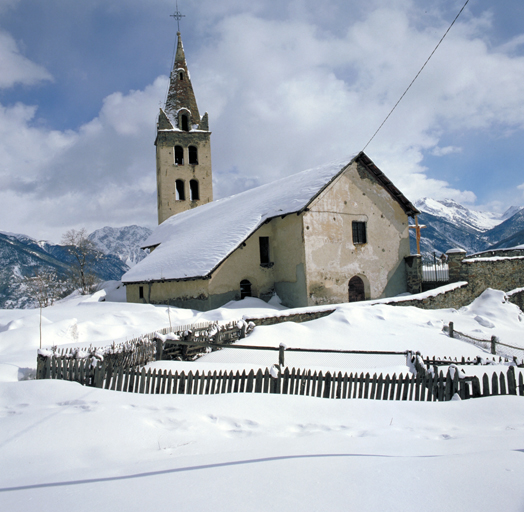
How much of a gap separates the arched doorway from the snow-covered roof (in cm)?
543

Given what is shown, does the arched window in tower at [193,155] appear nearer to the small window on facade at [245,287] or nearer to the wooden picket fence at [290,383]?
the small window on facade at [245,287]

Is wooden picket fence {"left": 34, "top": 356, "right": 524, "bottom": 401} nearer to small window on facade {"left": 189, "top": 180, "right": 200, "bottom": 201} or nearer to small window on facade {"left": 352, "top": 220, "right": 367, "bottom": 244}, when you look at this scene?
small window on facade {"left": 352, "top": 220, "right": 367, "bottom": 244}

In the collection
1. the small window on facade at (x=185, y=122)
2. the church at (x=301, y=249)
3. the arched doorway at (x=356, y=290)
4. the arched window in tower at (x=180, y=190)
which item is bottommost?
the arched doorway at (x=356, y=290)

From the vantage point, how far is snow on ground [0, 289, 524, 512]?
3.38 metres

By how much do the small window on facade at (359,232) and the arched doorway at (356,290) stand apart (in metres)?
2.10

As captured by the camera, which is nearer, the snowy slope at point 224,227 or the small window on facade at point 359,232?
the snowy slope at point 224,227

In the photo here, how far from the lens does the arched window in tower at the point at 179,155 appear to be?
3856 centimetres

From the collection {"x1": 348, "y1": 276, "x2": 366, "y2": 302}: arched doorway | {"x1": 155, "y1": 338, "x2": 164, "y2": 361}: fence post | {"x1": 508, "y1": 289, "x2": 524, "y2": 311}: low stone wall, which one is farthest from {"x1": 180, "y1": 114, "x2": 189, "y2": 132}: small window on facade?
{"x1": 155, "y1": 338, "x2": 164, "y2": 361}: fence post

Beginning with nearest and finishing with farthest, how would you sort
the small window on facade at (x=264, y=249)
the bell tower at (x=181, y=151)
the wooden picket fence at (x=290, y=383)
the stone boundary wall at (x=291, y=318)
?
the wooden picket fence at (x=290, y=383)
the stone boundary wall at (x=291, y=318)
the small window on facade at (x=264, y=249)
the bell tower at (x=181, y=151)

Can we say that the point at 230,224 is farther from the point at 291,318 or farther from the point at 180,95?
the point at 180,95

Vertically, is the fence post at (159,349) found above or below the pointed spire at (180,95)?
below

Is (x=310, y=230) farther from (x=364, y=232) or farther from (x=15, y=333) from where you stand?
(x=15, y=333)

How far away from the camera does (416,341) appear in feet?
46.0

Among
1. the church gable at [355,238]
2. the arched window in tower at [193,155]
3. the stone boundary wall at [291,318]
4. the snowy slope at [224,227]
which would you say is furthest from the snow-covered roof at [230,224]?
the arched window in tower at [193,155]
